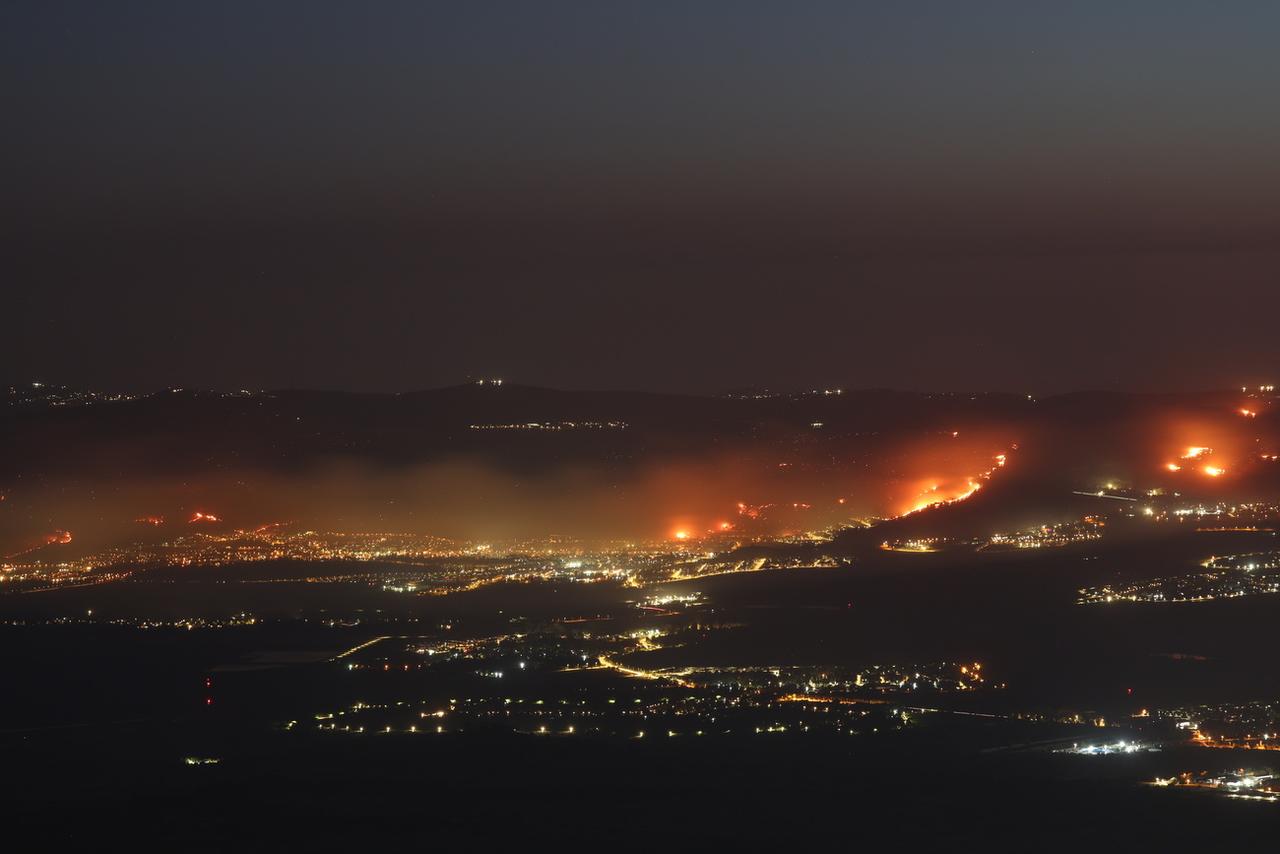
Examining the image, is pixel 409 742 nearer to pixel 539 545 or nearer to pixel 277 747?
pixel 277 747

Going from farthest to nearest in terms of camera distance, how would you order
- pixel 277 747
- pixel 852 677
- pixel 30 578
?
pixel 30 578, pixel 852 677, pixel 277 747

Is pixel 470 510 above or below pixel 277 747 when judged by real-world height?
above

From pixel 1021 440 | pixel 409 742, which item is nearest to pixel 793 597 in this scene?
pixel 409 742

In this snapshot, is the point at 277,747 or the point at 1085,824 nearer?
the point at 1085,824

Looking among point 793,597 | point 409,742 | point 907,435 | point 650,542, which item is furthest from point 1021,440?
point 409,742

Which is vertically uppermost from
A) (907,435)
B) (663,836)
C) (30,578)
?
(907,435)

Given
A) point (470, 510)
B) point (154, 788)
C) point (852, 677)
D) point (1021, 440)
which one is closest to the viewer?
point (154, 788)

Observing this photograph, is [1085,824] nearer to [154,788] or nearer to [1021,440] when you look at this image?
[154,788]

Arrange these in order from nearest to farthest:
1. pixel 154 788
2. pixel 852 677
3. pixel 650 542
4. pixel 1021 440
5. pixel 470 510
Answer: pixel 154 788 < pixel 852 677 < pixel 650 542 < pixel 470 510 < pixel 1021 440

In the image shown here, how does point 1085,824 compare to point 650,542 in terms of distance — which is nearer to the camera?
point 1085,824
